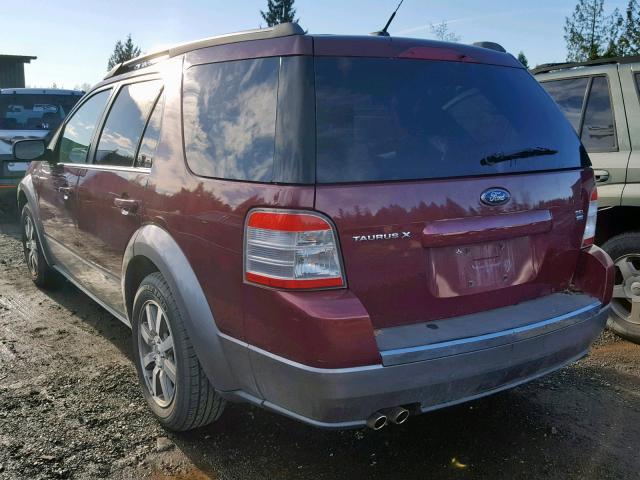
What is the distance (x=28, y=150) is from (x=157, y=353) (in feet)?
8.25

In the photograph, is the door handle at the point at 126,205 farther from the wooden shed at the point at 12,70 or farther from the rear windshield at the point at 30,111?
the wooden shed at the point at 12,70

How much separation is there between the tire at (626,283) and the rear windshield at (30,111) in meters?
8.67

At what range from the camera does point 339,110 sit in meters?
2.22

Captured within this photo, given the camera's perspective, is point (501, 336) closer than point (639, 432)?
Yes

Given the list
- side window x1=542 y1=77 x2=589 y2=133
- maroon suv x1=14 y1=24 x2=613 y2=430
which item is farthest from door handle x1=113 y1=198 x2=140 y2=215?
side window x1=542 y1=77 x2=589 y2=133

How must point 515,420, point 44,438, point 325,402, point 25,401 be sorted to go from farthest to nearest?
point 25,401
point 515,420
point 44,438
point 325,402

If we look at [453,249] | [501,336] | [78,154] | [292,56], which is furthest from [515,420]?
[78,154]

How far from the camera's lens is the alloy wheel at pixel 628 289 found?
4.14m

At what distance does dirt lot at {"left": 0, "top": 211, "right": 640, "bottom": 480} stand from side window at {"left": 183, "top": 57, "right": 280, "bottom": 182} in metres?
1.34

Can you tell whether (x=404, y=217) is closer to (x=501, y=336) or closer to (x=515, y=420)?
(x=501, y=336)

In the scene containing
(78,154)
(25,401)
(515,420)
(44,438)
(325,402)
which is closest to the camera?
(325,402)

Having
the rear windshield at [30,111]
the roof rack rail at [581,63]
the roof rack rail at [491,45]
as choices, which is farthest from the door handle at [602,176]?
the rear windshield at [30,111]

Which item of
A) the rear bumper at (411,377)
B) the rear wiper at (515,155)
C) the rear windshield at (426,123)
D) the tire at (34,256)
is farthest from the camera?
the tire at (34,256)

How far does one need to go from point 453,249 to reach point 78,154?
298 centimetres
